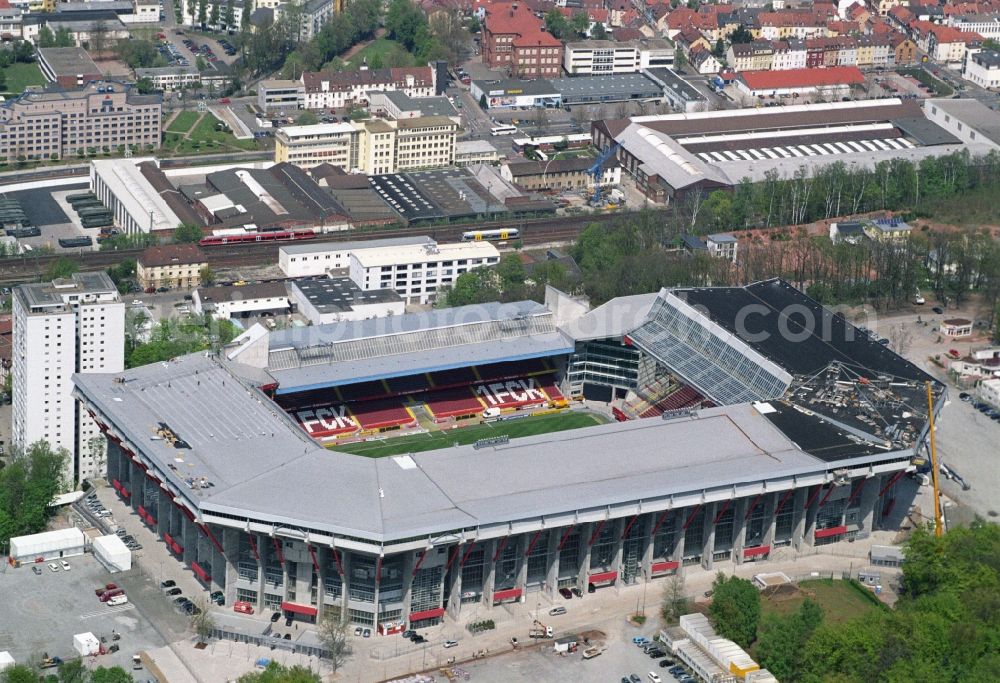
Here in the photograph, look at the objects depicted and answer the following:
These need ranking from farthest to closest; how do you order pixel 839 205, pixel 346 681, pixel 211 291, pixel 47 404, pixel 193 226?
pixel 839 205, pixel 193 226, pixel 211 291, pixel 47 404, pixel 346 681

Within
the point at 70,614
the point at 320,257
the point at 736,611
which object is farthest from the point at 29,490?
the point at 320,257

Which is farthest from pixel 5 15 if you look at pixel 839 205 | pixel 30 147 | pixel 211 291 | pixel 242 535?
pixel 242 535

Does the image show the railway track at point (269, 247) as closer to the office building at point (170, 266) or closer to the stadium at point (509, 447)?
the office building at point (170, 266)

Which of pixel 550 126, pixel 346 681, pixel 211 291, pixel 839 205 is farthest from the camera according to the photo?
pixel 550 126

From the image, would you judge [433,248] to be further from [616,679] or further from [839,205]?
[616,679]

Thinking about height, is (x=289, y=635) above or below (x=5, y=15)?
below

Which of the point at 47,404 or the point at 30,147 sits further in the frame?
the point at 30,147

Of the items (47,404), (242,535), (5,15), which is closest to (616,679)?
(242,535)
